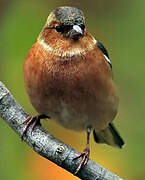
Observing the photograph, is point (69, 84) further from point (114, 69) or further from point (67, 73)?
point (114, 69)

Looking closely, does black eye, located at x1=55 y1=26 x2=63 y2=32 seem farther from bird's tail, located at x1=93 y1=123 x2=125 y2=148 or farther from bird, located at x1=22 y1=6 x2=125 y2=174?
bird's tail, located at x1=93 y1=123 x2=125 y2=148

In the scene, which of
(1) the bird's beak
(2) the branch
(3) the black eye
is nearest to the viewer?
(2) the branch

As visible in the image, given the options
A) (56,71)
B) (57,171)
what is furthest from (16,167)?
(56,71)

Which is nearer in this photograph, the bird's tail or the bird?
the bird

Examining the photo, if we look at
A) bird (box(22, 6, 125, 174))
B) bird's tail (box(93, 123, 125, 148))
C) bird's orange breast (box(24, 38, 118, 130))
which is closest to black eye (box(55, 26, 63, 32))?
bird (box(22, 6, 125, 174))

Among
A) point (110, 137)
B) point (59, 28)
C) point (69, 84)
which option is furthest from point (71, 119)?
point (110, 137)

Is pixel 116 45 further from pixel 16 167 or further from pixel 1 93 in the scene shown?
pixel 1 93

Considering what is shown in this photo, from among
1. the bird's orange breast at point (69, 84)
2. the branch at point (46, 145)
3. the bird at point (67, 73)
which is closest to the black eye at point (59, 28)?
the bird at point (67, 73)

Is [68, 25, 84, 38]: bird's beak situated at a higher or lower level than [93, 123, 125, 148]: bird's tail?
lower
